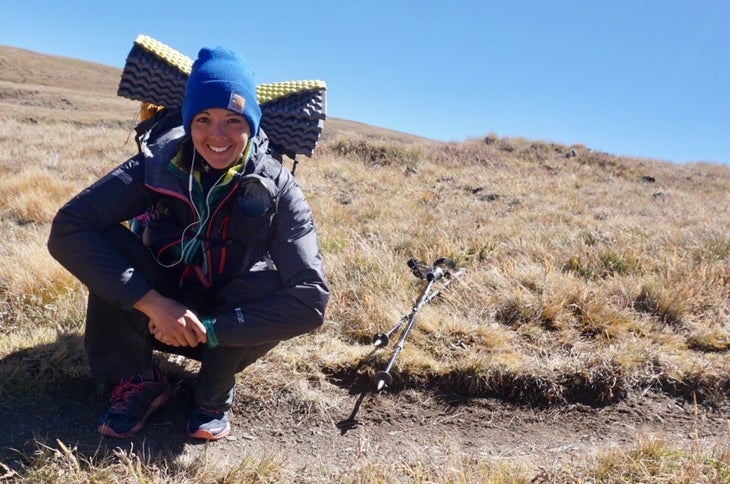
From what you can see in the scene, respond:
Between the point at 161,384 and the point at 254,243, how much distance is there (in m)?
0.94

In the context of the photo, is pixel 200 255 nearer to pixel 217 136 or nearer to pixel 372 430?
pixel 217 136

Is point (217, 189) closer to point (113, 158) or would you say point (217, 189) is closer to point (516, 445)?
point (516, 445)

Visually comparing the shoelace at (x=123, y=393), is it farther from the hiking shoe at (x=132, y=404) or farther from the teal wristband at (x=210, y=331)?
the teal wristband at (x=210, y=331)

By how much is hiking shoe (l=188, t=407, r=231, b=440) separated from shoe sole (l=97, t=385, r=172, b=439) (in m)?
0.21

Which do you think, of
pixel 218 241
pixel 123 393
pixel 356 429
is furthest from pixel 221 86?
pixel 356 429

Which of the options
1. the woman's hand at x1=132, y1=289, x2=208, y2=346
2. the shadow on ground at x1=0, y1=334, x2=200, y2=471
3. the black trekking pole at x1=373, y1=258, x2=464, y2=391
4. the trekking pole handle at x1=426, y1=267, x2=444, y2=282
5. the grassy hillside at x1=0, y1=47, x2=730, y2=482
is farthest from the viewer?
the trekking pole handle at x1=426, y1=267, x2=444, y2=282

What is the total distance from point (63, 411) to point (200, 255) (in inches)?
41.2

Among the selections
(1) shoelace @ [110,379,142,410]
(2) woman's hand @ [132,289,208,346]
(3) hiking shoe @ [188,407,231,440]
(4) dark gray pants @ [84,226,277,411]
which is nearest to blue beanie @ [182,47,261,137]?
(4) dark gray pants @ [84,226,277,411]

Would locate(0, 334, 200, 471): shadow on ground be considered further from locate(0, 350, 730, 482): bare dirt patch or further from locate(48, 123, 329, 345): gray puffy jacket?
locate(48, 123, 329, 345): gray puffy jacket

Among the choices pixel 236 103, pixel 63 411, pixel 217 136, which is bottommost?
pixel 63 411

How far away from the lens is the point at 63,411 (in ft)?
8.89

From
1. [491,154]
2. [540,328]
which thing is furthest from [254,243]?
[491,154]

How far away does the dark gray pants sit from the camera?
2551mm

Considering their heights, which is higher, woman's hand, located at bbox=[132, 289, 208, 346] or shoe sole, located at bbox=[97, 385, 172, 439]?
woman's hand, located at bbox=[132, 289, 208, 346]
